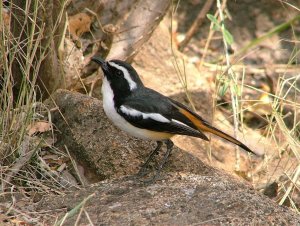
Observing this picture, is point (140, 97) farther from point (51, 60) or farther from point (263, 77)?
point (263, 77)

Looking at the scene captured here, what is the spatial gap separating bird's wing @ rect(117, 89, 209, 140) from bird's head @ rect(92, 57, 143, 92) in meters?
0.13

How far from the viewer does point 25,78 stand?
4.94 metres

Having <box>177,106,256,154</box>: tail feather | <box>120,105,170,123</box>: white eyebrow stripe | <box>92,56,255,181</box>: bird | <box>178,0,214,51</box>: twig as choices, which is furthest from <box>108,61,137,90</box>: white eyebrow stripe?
<box>178,0,214,51</box>: twig

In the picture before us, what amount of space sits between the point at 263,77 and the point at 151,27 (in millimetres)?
2596

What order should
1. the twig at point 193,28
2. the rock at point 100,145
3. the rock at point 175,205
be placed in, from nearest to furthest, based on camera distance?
the rock at point 175,205 < the rock at point 100,145 < the twig at point 193,28

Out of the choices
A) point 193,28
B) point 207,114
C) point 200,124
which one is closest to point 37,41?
point 200,124

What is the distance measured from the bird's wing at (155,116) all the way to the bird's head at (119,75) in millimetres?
130

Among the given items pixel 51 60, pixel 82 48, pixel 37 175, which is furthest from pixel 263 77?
pixel 37 175

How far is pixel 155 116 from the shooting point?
16.5 feet

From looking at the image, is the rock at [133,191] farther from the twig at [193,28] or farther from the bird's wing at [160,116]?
the twig at [193,28]

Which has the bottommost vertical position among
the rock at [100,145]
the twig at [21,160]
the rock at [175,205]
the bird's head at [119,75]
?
the twig at [21,160]

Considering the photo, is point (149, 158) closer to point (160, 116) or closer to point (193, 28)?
point (160, 116)

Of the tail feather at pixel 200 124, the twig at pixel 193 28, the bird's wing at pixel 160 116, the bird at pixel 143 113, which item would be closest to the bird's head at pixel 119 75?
the bird at pixel 143 113

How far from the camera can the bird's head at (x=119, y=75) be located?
17.0ft
